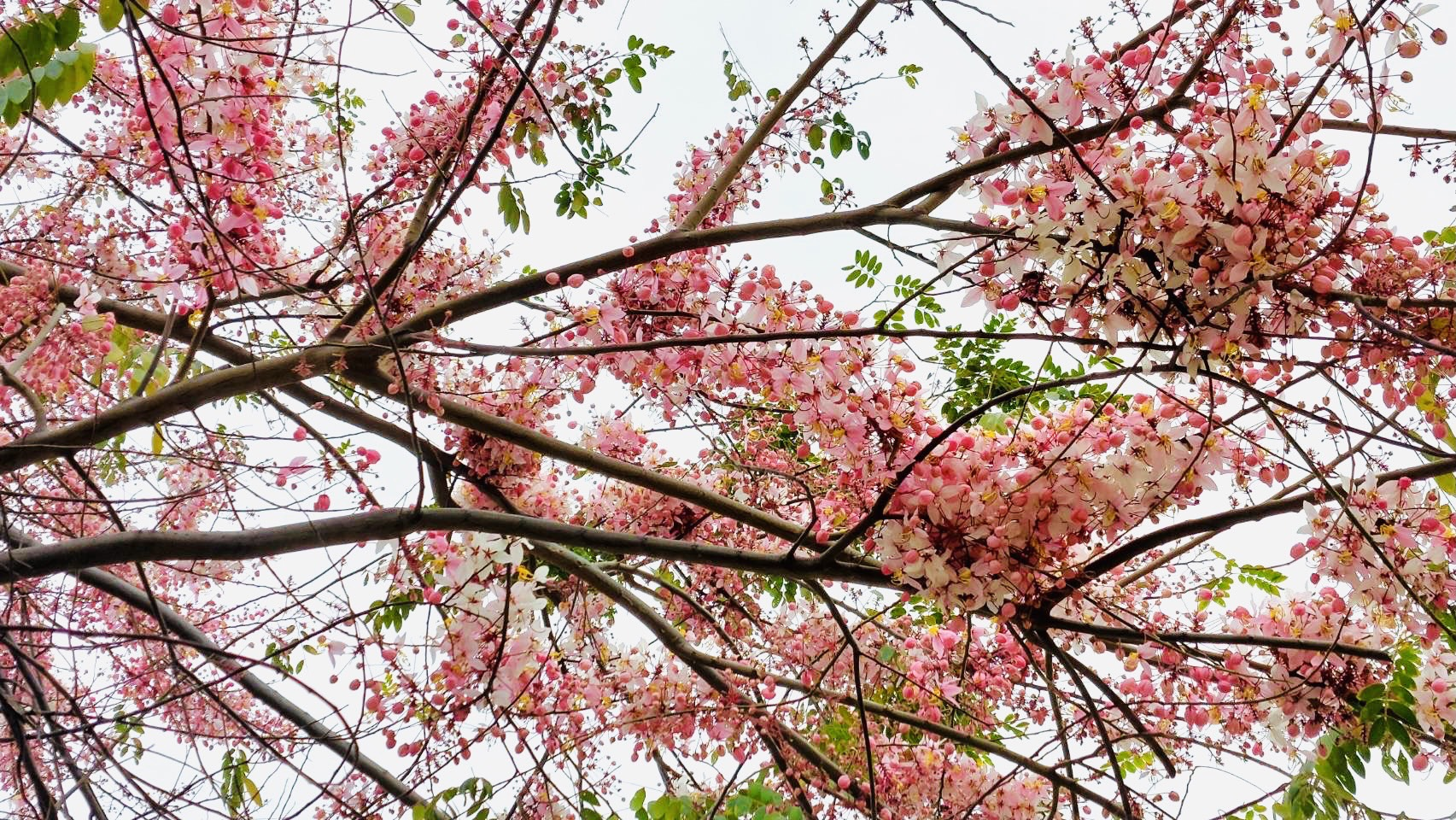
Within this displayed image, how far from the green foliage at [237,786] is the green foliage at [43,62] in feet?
4.59

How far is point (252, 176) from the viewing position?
1.95 meters

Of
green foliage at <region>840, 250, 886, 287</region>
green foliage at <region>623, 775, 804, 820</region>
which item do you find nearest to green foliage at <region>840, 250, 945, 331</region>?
green foliage at <region>840, 250, 886, 287</region>

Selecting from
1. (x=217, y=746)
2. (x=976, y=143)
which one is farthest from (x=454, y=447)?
(x=976, y=143)

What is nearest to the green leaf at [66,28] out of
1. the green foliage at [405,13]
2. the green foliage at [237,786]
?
the green foliage at [405,13]

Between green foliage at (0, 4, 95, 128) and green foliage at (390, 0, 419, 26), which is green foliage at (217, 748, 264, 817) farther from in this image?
green foliage at (390, 0, 419, 26)

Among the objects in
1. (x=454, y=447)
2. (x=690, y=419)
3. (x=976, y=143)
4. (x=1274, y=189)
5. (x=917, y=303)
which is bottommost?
(x=1274, y=189)

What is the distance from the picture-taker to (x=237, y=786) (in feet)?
7.59

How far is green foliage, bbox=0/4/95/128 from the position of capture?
1679 mm

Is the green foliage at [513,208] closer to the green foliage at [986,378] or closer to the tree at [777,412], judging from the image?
the tree at [777,412]

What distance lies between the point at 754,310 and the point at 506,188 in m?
1.08

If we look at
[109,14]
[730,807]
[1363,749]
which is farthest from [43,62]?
[1363,749]

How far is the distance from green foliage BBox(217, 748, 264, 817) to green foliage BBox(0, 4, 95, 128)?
4.59 ft

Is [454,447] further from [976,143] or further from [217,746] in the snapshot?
[976,143]

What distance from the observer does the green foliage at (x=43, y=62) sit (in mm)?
1679
